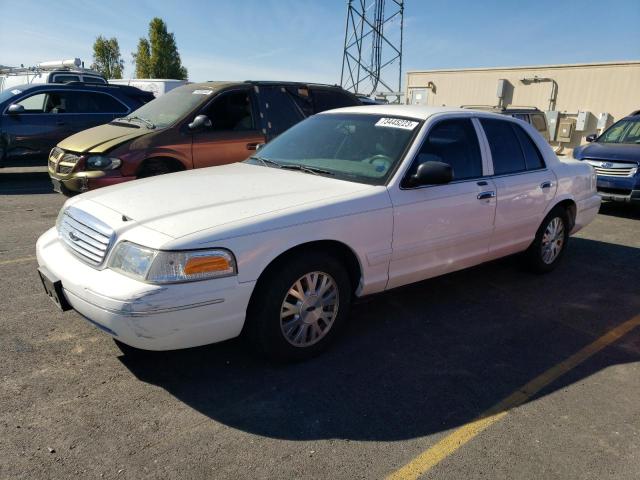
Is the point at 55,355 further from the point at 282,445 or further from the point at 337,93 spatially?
the point at 337,93

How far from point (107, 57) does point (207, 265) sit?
144ft

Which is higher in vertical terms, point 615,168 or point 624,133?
point 624,133

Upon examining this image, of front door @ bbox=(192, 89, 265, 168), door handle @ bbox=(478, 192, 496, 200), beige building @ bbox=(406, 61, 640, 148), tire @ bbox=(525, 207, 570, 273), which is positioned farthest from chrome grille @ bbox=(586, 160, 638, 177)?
beige building @ bbox=(406, 61, 640, 148)

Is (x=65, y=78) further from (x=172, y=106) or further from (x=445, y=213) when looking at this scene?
(x=445, y=213)

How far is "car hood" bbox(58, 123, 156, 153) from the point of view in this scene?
6688 mm

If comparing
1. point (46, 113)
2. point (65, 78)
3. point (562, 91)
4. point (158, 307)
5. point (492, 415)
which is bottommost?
point (492, 415)

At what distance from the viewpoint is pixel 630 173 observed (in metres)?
8.66

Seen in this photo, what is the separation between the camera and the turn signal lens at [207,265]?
2834 mm

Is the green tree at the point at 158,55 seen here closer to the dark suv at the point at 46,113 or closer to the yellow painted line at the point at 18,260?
Answer: the dark suv at the point at 46,113

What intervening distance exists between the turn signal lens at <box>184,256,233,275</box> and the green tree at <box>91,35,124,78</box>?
43.0m

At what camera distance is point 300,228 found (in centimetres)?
319

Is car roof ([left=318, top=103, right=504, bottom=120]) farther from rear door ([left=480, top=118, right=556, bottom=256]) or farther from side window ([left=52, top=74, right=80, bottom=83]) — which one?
side window ([left=52, top=74, right=80, bottom=83])

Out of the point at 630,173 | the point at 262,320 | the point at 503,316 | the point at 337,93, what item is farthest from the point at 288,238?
the point at 630,173

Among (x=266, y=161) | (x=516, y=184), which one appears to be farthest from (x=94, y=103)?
(x=516, y=184)
